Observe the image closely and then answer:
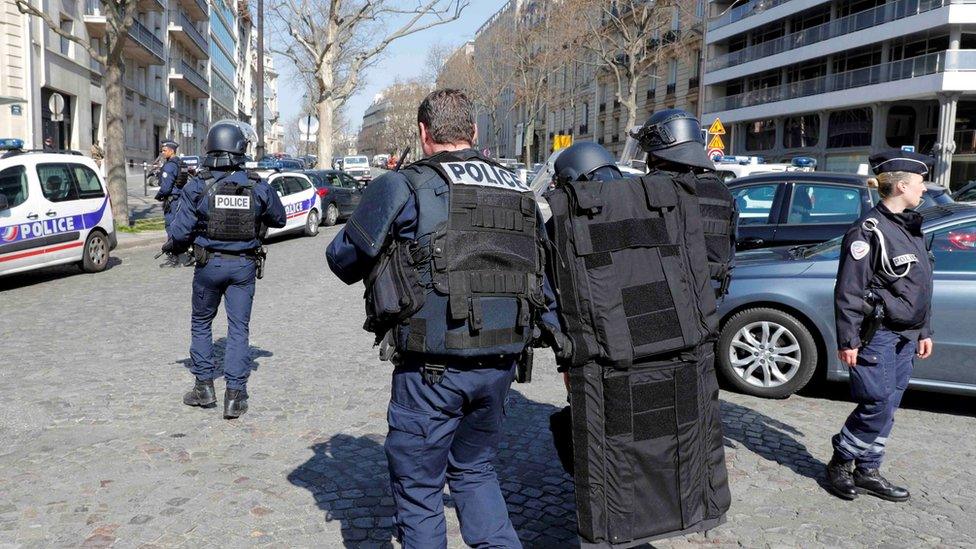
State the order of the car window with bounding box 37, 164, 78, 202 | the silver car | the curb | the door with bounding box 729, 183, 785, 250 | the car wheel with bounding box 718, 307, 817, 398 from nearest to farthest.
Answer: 1. the silver car
2. the car wheel with bounding box 718, 307, 817, 398
3. the door with bounding box 729, 183, 785, 250
4. the car window with bounding box 37, 164, 78, 202
5. the curb

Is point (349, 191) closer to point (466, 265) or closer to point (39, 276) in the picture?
point (39, 276)

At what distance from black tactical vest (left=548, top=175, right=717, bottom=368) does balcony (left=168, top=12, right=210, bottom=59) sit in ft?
161

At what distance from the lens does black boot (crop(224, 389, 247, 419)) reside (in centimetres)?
512

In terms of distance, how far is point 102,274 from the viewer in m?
11.7

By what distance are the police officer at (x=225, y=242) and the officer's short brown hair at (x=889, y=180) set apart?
354 cm

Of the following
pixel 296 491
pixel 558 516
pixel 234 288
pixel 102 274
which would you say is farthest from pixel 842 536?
pixel 102 274

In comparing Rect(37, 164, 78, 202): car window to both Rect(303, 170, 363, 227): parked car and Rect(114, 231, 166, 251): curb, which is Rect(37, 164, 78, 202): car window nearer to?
Rect(114, 231, 166, 251): curb

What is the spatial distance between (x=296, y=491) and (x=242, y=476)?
0.35 metres

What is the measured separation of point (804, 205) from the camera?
845 centimetres

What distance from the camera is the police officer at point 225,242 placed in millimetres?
5035

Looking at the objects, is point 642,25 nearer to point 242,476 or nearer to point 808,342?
point 808,342

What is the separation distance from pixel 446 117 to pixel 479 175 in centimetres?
23

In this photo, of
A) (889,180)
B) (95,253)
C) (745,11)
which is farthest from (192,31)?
(889,180)

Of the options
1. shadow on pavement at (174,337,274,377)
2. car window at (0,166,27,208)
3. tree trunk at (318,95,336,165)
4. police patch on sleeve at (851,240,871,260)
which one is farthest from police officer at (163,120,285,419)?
tree trunk at (318,95,336,165)
